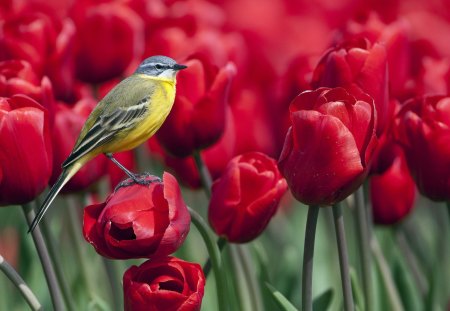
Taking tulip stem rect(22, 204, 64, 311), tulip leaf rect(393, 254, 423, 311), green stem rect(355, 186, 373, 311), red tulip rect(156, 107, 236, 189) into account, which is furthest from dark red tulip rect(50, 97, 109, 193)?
tulip leaf rect(393, 254, 423, 311)

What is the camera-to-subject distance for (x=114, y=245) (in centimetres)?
112

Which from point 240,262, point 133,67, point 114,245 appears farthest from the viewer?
point 133,67

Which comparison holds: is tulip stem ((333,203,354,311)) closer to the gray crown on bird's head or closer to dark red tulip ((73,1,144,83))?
the gray crown on bird's head

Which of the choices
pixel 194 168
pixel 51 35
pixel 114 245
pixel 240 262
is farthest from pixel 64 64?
pixel 114 245

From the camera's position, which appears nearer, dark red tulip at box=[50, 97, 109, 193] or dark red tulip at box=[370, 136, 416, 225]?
dark red tulip at box=[50, 97, 109, 193]

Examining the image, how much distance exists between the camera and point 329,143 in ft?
3.70

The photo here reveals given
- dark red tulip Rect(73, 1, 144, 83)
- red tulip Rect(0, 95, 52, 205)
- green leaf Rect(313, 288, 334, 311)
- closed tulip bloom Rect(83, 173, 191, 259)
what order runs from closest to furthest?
closed tulip bloom Rect(83, 173, 191, 259) → red tulip Rect(0, 95, 52, 205) → green leaf Rect(313, 288, 334, 311) → dark red tulip Rect(73, 1, 144, 83)

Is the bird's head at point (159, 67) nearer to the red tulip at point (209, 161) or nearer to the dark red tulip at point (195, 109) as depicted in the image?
the dark red tulip at point (195, 109)

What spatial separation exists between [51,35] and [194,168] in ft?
1.04

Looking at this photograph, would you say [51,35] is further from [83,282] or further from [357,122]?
[357,122]

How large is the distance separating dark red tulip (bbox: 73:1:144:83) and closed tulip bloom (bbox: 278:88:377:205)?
29.4 inches

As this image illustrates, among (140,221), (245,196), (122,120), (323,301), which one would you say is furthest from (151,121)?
(323,301)

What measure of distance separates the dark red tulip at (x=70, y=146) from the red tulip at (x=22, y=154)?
0.20 meters

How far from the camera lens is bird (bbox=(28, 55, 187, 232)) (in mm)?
1295
